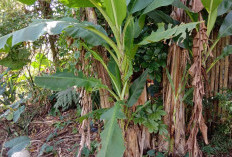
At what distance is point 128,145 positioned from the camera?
62.4 inches

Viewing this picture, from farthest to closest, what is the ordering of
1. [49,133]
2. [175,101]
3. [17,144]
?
[49,133] → [17,144] → [175,101]

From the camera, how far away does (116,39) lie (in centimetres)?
135

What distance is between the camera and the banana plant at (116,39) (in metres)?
1.09

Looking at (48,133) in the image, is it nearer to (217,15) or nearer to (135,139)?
(135,139)

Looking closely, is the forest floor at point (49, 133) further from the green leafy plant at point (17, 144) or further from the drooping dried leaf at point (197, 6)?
A: the drooping dried leaf at point (197, 6)

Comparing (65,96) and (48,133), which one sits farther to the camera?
(48,133)

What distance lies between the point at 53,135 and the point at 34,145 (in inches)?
9.9

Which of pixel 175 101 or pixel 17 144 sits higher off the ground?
pixel 175 101

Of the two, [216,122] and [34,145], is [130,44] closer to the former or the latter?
[216,122]

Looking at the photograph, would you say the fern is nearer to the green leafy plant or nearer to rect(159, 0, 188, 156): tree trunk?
the green leafy plant

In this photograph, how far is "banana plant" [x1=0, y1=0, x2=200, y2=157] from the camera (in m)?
1.09

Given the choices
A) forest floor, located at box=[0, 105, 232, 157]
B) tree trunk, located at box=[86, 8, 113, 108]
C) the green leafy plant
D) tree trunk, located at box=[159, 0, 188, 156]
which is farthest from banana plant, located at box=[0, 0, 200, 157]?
the green leafy plant

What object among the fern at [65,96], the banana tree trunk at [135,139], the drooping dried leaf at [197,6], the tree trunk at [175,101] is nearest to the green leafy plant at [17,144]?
the fern at [65,96]

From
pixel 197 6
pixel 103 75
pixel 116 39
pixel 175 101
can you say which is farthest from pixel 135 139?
pixel 197 6
